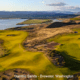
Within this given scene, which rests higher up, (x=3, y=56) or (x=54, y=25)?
(x=54, y=25)

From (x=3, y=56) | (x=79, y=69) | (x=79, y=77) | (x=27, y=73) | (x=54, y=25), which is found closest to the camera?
(x=79, y=77)

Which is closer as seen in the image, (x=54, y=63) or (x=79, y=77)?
(x=79, y=77)

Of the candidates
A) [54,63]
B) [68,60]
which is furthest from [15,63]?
[68,60]

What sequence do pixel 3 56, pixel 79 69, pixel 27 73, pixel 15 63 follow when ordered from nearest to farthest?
1. pixel 27 73
2. pixel 79 69
3. pixel 15 63
4. pixel 3 56

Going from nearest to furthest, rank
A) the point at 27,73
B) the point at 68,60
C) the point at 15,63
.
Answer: the point at 27,73
the point at 15,63
the point at 68,60

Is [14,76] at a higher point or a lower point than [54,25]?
lower

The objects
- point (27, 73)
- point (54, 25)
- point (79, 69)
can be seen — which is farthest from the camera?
point (54, 25)

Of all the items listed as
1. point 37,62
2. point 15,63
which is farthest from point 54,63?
point 15,63

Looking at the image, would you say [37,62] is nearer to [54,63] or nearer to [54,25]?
[54,63]

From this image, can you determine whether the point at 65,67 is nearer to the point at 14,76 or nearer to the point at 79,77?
the point at 79,77

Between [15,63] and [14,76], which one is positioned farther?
[15,63]
